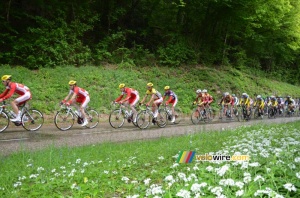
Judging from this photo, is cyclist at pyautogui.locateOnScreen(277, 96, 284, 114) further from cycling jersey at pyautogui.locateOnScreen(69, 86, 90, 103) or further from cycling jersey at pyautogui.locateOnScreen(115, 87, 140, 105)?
cycling jersey at pyautogui.locateOnScreen(69, 86, 90, 103)

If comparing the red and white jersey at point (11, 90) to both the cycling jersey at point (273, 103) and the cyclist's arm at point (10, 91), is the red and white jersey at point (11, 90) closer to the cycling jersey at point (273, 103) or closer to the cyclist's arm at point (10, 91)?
the cyclist's arm at point (10, 91)

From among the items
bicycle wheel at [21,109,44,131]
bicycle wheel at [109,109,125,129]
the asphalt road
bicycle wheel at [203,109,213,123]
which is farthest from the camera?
bicycle wheel at [203,109,213,123]

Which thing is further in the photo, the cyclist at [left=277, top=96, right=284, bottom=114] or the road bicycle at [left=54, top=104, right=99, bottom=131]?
the cyclist at [left=277, top=96, right=284, bottom=114]

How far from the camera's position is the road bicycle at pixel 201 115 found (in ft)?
61.6

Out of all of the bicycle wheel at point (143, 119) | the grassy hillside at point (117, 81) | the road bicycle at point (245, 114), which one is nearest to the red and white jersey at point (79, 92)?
the grassy hillside at point (117, 81)

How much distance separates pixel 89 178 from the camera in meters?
5.48

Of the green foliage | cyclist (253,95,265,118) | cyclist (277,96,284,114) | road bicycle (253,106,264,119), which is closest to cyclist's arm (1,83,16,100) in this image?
the green foliage

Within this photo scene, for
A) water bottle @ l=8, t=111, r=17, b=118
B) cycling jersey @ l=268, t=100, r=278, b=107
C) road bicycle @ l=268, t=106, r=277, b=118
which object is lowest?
road bicycle @ l=268, t=106, r=277, b=118

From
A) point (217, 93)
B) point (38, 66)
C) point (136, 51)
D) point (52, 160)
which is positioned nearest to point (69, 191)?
point (52, 160)

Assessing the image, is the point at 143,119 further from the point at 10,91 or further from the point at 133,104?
the point at 10,91

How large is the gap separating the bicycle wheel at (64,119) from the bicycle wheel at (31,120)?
29.5 inches

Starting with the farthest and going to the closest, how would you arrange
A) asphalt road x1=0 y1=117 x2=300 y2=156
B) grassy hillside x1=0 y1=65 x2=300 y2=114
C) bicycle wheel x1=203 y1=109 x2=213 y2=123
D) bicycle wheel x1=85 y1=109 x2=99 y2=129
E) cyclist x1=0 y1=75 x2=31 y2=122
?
bicycle wheel x1=203 y1=109 x2=213 y2=123 < grassy hillside x1=0 y1=65 x2=300 y2=114 < bicycle wheel x1=85 y1=109 x2=99 y2=129 < cyclist x1=0 y1=75 x2=31 y2=122 < asphalt road x1=0 y1=117 x2=300 y2=156

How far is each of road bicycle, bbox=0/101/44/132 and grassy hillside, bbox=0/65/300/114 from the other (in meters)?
2.44

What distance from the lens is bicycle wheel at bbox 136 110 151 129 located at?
15062mm
